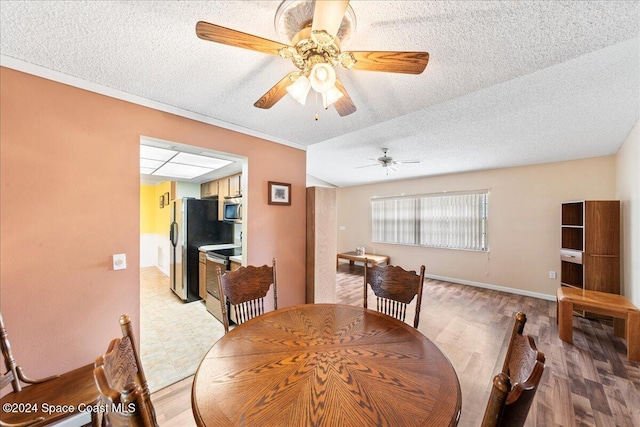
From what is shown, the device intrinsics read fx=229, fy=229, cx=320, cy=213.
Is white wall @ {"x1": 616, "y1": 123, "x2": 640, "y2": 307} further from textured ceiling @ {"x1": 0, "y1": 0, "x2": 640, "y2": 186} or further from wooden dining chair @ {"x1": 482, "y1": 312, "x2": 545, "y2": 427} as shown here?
wooden dining chair @ {"x1": 482, "y1": 312, "x2": 545, "y2": 427}

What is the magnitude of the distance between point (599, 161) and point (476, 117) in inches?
108

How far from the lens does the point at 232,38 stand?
0.97 meters

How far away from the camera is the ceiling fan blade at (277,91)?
1.21 meters

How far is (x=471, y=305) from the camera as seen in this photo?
373 centimetres

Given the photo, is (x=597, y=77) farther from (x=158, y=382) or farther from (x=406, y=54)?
(x=158, y=382)

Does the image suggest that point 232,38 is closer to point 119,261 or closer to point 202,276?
point 119,261

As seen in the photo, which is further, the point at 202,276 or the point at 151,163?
the point at 202,276

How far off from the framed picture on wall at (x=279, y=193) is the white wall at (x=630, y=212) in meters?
3.74

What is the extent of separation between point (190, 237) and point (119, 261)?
217 centimetres

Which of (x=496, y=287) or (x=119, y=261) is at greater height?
(x=119, y=261)

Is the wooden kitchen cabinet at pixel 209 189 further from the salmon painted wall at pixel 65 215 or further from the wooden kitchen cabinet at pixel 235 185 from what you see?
the salmon painted wall at pixel 65 215

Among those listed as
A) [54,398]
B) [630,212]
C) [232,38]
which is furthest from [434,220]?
[54,398]

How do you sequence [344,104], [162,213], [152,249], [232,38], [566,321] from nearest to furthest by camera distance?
[232,38]
[344,104]
[566,321]
[162,213]
[152,249]

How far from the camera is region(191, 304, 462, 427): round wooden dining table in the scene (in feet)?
2.47
